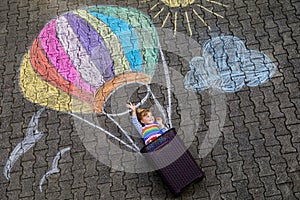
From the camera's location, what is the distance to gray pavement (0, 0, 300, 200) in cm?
639

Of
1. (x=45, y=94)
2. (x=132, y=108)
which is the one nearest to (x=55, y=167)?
(x=45, y=94)

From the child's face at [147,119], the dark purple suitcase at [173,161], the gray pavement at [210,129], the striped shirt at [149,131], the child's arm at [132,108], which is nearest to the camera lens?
the dark purple suitcase at [173,161]

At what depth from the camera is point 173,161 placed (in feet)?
20.7

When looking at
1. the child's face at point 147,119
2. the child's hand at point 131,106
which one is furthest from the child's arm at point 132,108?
the child's face at point 147,119

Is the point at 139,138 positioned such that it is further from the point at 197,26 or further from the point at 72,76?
the point at 197,26

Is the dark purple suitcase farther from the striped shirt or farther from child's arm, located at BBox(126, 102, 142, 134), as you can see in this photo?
child's arm, located at BBox(126, 102, 142, 134)

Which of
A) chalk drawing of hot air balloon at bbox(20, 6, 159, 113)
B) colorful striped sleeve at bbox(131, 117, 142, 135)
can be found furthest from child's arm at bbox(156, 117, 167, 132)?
chalk drawing of hot air balloon at bbox(20, 6, 159, 113)

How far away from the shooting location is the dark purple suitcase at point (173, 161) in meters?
6.24

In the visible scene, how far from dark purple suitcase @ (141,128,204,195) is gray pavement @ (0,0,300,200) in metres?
0.20

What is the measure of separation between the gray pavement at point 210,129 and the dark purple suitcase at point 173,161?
0.66ft

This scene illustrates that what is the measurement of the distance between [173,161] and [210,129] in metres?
0.77

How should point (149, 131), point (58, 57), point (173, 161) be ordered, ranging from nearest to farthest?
point (173, 161), point (149, 131), point (58, 57)

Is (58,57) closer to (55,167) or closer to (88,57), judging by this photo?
(88,57)

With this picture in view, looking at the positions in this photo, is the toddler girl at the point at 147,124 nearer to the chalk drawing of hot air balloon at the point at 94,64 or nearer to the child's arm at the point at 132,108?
the child's arm at the point at 132,108
